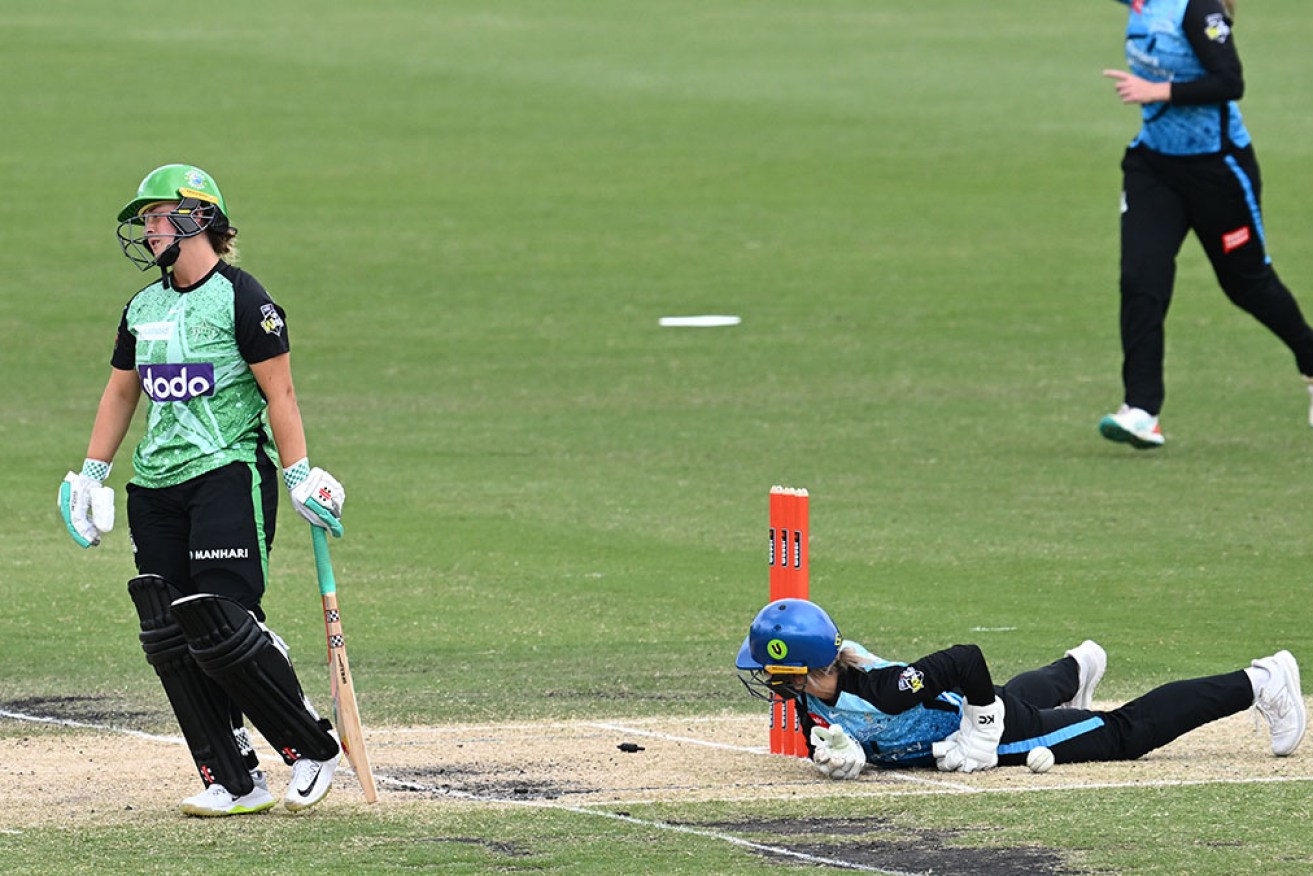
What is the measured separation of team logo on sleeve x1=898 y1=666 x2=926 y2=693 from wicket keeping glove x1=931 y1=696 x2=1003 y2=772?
19 centimetres

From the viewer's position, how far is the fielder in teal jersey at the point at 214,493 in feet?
26.5

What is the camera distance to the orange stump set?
9234 millimetres

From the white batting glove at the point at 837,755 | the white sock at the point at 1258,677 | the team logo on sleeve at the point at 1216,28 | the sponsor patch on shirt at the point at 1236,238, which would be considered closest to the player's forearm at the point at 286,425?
the white batting glove at the point at 837,755

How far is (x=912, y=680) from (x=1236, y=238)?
7.59 m

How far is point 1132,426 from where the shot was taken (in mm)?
15812

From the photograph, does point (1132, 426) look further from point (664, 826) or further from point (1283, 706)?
point (664, 826)

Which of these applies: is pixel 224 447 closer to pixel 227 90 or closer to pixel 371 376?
pixel 371 376

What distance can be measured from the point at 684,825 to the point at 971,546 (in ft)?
20.1

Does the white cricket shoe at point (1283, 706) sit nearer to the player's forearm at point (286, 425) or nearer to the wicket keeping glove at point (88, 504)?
the player's forearm at point (286, 425)

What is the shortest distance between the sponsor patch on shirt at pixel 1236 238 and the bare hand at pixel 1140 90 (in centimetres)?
92

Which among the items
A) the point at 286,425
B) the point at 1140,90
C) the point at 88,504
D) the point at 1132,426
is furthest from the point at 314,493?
the point at 1132,426

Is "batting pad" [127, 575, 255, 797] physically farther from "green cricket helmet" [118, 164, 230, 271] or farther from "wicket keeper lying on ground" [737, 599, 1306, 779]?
"wicket keeper lying on ground" [737, 599, 1306, 779]

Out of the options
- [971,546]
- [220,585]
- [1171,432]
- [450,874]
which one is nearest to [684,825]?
[450,874]

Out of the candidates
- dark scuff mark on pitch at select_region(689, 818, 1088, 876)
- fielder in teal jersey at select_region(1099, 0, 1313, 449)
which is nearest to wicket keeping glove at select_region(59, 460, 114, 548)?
dark scuff mark on pitch at select_region(689, 818, 1088, 876)
